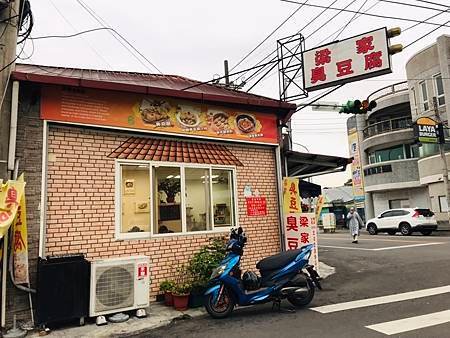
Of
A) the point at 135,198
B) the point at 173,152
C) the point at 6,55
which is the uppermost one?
the point at 6,55

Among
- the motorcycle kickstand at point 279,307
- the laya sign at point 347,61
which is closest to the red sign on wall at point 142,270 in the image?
the motorcycle kickstand at point 279,307

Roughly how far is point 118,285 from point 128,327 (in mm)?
712

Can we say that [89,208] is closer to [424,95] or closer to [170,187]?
[170,187]

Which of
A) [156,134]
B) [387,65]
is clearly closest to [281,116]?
[387,65]

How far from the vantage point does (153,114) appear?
7609mm

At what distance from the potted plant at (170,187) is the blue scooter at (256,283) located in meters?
1.79

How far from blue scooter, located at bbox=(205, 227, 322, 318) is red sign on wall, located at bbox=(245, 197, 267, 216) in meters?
1.96

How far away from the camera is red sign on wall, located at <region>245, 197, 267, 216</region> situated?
28.4 ft

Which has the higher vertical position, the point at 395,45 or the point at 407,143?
the point at 407,143

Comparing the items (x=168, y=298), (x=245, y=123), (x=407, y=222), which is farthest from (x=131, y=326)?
(x=407, y=222)

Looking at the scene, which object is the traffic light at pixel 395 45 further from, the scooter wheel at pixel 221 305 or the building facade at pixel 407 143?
the building facade at pixel 407 143

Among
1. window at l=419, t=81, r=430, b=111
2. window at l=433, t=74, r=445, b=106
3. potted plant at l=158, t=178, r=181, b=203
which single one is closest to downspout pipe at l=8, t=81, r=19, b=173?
potted plant at l=158, t=178, r=181, b=203

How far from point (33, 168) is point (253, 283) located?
414 centimetres

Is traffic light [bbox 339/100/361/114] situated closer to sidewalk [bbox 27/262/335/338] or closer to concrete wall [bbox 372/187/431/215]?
sidewalk [bbox 27/262/335/338]
